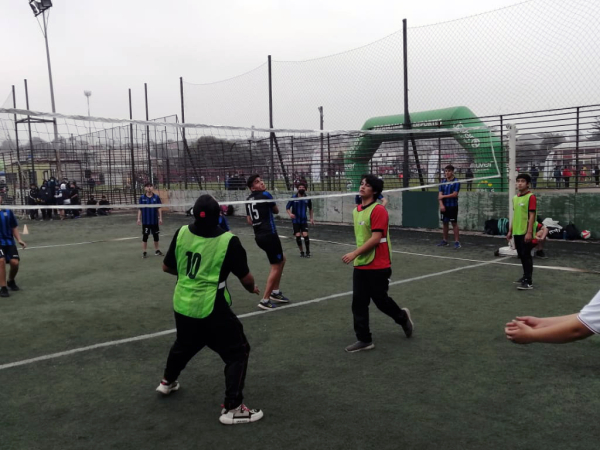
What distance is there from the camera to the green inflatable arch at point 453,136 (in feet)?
48.7

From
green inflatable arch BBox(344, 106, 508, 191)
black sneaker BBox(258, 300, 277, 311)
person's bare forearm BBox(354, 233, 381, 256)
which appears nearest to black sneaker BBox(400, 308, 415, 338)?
person's bare forearm BBox(354, 233, 381, 256)

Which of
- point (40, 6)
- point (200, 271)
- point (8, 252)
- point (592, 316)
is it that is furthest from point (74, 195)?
point (592, 316)

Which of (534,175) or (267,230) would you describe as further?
(534,175)

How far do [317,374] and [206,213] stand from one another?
1.86m

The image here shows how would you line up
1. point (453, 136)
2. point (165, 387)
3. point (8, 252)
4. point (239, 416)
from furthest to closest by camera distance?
point (453, 136) < point (8, 252) < point (165, 387) < point (239, 416)

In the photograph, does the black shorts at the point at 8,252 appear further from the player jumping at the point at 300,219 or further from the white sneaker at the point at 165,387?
the player jumping at the point at 300,219

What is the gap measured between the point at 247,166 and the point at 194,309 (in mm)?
17956

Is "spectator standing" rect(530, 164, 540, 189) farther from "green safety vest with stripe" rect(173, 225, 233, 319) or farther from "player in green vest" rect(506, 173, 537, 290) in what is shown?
"green safety vest with stripe" rect(173, 225, 233, 319)

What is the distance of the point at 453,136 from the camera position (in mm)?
15578

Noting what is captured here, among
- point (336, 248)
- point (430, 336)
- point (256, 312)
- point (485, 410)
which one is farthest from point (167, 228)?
point (485, 410)

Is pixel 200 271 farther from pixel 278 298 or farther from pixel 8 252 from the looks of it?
pixel 8 252

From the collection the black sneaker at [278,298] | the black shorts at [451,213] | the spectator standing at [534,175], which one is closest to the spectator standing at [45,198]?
the black shorts at [451,213]

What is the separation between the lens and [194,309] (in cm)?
370

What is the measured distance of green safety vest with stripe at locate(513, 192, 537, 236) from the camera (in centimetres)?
753
